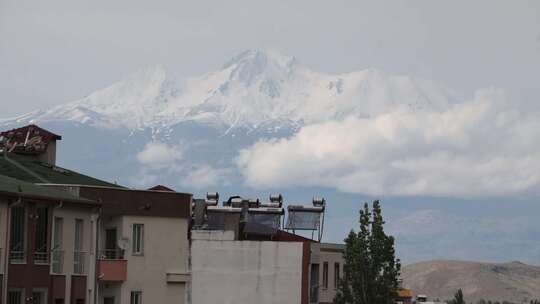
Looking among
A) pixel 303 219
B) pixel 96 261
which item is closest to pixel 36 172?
pixel 96 261

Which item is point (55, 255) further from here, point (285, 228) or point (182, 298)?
point (285, 228)

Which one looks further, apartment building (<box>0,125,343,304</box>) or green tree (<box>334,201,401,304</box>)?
green tree (<box>334,201,401,304</box>)

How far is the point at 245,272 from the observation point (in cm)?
7925

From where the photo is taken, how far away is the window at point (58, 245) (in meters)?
60.4

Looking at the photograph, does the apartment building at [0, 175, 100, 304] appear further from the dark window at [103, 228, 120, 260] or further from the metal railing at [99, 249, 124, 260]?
the dark window at [103, 228, 120, 260]

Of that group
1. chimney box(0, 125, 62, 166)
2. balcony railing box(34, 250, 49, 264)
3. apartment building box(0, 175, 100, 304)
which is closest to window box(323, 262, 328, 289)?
chimney box(0, 125, 62, 166)

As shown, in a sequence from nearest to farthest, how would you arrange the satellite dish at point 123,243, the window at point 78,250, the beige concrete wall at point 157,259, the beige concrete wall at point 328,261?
the window at point 78,250, the satellite dish at point 123,243, the beige concrete wall at point 157,259, the beige concrete wall at point 328,261

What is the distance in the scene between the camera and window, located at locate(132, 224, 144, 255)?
228 feet

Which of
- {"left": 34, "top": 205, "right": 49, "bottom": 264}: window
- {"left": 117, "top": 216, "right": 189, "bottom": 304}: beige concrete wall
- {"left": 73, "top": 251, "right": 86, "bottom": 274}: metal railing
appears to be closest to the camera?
{"left": 34, "top": 205, "right": 49, "bottom": 264}: window

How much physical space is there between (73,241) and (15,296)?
6662 mm

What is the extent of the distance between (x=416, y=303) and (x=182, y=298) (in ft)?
328

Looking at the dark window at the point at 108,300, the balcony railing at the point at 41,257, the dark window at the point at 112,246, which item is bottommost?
the dark window at the point at 108,300

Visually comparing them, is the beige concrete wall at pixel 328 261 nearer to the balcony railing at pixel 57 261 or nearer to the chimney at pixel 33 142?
the chimney at pixel 33 142

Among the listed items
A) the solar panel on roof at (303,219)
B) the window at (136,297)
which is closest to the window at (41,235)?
the window at (136,297)
